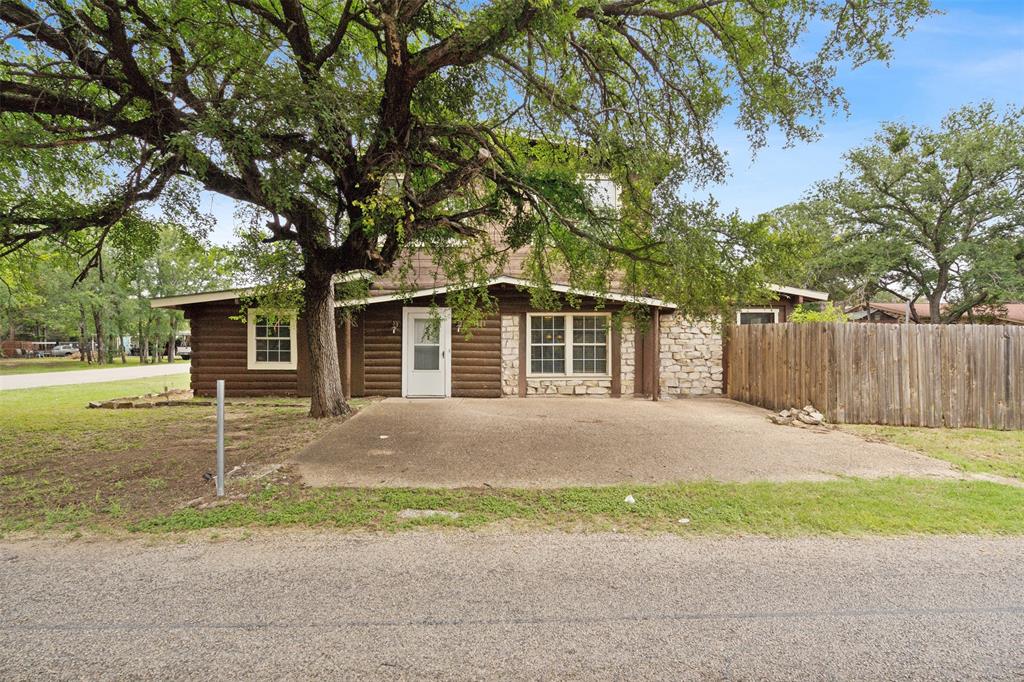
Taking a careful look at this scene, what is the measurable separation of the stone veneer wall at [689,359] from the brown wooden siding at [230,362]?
374 inches

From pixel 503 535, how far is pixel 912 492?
4321 millimetres

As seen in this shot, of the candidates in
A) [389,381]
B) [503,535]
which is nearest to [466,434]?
[503,535]

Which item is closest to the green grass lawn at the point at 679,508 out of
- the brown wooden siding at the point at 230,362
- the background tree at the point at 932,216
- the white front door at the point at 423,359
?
the white front door at the point at 423,359

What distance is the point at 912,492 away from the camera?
17.3ft

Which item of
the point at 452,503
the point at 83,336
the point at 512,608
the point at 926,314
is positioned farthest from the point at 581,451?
the point at 83,336

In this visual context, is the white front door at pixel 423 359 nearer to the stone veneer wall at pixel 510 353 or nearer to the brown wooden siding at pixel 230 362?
the stone veneer wall at pixel 510 353

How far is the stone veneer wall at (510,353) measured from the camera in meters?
13.4

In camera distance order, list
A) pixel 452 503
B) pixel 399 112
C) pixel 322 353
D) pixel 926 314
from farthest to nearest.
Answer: pixel 926 314, pixel 322 353, pixel 399 112, pixel 452 503

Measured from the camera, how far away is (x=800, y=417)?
30.9 ft

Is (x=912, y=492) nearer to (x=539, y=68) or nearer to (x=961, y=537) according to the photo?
(x=961, y=537)

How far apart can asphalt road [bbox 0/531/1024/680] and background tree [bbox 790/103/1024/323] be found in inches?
800

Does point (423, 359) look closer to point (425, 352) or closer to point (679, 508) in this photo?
point (425, 352)

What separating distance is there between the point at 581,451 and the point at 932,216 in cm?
2414

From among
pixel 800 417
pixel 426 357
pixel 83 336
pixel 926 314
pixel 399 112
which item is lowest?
pixel 800 417
